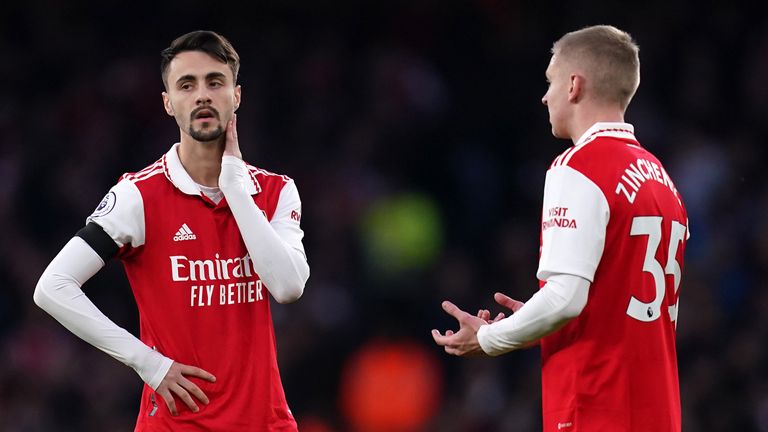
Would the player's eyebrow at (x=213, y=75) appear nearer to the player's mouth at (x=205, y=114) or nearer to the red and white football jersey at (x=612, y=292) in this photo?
the player's mouth at (x=205, y=114)

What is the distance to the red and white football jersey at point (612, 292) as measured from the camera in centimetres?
404

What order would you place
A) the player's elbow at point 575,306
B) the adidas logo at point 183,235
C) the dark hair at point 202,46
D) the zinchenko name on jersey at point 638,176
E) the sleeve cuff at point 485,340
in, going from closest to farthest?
the player's elbow at point 575,306
the zinchenko name on jersey at point 638,176
the sleeve cuff at point 485,340
the adidas logo at point 183,235
the dark hair at point 202,46

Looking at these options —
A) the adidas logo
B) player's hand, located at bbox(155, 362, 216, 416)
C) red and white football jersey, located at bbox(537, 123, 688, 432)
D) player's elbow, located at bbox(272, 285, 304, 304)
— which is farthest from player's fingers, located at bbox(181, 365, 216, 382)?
red and white football jersey, located at bbox(537, 123, 688, 432)

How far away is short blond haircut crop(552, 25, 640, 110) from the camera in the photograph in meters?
4.30

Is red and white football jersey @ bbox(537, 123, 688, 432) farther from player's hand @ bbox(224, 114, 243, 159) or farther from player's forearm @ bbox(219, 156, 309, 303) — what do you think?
player's hand @ bbox(224, 114, 243, 159)

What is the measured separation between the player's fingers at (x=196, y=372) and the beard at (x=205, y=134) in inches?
32.2

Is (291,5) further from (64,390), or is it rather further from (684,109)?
(64,390)

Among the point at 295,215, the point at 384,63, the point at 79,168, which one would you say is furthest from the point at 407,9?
the point at 295,215

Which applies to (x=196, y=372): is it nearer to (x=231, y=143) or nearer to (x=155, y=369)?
(x=155, y=369)

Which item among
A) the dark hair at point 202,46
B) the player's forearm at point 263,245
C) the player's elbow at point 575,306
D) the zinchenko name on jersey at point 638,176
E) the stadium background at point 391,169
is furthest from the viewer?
the stadium background at point 391,169

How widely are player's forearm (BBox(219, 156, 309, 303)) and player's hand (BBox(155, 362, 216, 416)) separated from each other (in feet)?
1.29

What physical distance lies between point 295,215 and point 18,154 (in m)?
6.81

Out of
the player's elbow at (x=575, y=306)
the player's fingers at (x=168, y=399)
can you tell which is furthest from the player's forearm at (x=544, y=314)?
the player's fingers at (x=168, y=399)

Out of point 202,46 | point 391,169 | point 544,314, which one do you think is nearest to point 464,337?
point 544,314
